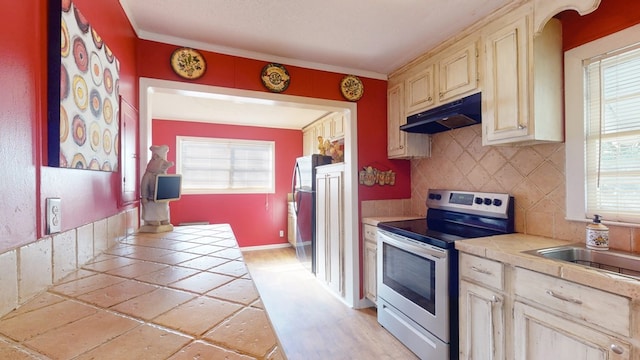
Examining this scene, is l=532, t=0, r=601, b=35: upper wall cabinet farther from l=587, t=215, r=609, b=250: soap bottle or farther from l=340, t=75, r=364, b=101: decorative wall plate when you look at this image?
l=340, t=75, r=364, b=101: decorative wall plate

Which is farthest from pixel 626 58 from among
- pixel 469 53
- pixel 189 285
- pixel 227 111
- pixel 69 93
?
pixel 227 111

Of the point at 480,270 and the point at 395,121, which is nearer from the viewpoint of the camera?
the point at 480,270

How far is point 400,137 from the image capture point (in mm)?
2648

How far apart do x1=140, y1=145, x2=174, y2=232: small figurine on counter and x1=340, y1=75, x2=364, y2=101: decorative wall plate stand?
5.51 ft

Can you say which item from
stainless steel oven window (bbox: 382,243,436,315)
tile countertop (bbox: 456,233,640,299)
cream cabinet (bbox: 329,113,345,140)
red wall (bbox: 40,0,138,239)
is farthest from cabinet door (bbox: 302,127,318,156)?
tile countertop (bbox: 456,233,640,299)

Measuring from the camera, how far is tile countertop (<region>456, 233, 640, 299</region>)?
1.01 metres

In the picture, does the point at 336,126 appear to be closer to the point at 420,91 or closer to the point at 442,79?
the point at 420,91

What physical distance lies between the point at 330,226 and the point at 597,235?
6.86 feet

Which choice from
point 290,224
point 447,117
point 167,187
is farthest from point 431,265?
point 290,224

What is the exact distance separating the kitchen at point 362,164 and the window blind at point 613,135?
13 centimetres

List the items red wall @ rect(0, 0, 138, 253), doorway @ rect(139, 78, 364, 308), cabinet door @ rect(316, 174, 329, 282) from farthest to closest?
cabinet door @ rect(316, 174, 329, 282)
doorway @ rect(139, 78, 364, 308)
red wall @ rect(0, 0, 138, 253)

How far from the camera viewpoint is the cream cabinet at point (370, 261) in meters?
2.56

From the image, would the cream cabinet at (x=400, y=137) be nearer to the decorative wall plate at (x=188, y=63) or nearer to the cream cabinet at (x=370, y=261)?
the cream cabinet at (x=370, y=261)

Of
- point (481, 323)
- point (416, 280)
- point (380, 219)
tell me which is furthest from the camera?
point (380, 219)
